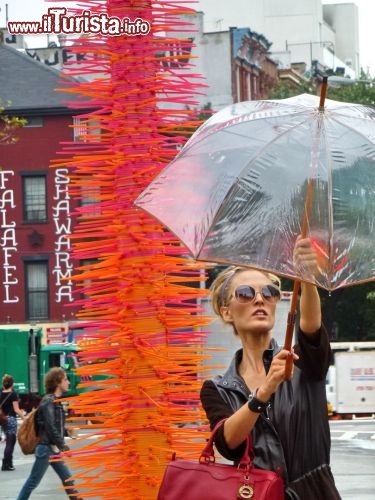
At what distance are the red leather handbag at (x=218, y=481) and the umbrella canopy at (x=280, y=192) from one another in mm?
593

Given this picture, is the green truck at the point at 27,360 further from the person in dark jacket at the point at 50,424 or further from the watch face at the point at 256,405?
the watch face at the point at 256,405

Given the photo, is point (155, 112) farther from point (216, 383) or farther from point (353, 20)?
point (353, 20)

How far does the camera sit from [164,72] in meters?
6.23

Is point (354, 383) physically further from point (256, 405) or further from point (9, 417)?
point (256, 405)

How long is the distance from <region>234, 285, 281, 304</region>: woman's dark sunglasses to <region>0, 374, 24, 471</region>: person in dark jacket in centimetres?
2003

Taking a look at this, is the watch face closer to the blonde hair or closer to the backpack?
the blonde hair

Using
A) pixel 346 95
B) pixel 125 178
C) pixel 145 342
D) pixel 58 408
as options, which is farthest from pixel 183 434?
pixel 346 95

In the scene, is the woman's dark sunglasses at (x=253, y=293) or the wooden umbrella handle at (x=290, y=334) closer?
the wooden umbrella handle at (x=290, y=334)

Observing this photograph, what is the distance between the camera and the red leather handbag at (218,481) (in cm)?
445

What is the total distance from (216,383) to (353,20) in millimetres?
109691

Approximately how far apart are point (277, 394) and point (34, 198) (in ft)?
169

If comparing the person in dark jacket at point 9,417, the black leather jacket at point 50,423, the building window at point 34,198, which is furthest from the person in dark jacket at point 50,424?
the building window at point 34,198

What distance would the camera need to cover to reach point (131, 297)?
591cm

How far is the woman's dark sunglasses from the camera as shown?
4.89 m
